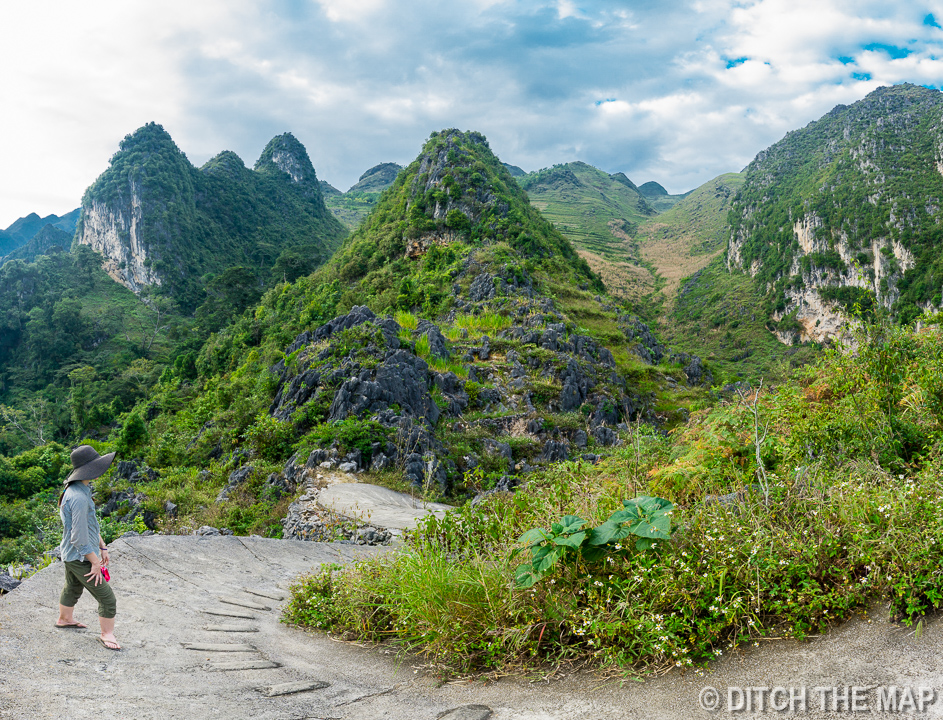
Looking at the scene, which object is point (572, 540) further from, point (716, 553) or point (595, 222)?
point (595, 222)

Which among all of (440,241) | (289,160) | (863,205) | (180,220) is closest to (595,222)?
(863,205)

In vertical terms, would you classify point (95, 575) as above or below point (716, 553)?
below

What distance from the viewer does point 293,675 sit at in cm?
347

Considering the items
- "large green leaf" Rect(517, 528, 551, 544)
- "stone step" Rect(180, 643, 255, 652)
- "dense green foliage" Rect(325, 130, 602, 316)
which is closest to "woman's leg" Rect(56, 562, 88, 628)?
"stone step" Rect(180, 643, 255, 652)

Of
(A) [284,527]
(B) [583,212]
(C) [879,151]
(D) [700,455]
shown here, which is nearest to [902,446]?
(D) [700,455]

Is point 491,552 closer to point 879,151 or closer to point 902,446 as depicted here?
point 902,446

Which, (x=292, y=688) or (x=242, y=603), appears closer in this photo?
(x=292, y=688)

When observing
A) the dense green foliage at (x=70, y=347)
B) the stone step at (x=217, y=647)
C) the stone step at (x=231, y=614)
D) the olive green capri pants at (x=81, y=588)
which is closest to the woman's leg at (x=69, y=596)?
the olive green capri pants at (x=81, y=588)

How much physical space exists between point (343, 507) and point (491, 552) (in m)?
6.35

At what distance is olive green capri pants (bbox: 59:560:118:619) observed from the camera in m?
3.82

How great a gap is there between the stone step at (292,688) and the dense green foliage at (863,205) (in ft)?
310

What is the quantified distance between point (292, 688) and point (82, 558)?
203cm

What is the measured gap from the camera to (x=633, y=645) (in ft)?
9.77

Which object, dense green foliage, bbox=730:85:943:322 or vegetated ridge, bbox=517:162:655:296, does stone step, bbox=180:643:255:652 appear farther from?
dense green foliage, bbox=730:85:943:322
